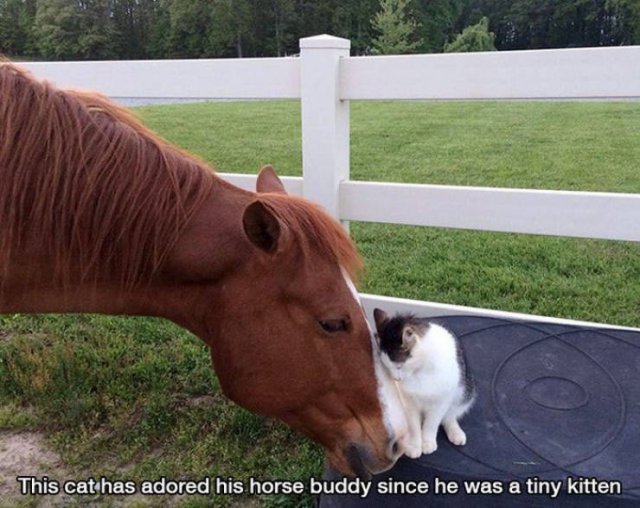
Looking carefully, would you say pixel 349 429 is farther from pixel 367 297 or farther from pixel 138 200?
pixel 367 297

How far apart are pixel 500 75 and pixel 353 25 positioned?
157 ft

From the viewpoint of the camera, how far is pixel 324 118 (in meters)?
2.55

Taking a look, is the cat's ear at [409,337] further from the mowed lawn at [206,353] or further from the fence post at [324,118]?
the fence post at [324,118]

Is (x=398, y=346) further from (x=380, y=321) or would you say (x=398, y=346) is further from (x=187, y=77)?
(x=187, y=77)

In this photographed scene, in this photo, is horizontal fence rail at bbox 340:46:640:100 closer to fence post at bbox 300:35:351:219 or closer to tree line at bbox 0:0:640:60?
fence post at bbox 300:35:351:219

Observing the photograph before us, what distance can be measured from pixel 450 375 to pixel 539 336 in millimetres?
708

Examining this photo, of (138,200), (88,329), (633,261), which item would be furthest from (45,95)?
(633,261)

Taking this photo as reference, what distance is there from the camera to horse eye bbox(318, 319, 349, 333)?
1.60 m

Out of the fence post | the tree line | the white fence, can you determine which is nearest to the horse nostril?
the white fence

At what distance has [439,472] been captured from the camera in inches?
63.3

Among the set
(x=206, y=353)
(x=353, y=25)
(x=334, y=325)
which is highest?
(x=353, y=25)

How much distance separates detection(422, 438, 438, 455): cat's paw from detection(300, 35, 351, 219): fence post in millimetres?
1254

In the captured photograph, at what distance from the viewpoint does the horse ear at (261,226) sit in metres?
1.44

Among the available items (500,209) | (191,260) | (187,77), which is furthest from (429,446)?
(187,77)
